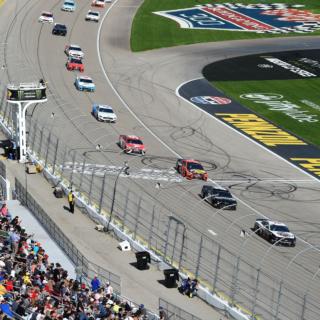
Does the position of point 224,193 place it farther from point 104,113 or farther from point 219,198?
point 104,113

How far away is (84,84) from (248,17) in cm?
4338

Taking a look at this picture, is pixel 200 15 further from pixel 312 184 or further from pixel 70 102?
pixel 312 184

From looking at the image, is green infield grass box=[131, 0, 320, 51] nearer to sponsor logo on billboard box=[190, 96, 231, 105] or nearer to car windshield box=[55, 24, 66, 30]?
car windshield box=[55, 24, 66, 30]

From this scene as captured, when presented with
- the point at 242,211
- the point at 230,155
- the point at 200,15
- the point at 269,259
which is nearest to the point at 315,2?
the point at 200,15

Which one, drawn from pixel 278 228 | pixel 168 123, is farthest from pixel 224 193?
pixel 168 123

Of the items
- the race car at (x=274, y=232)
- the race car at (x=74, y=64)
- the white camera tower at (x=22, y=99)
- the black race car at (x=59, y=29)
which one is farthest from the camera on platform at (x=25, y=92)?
the black race car at (x=59, y=29)

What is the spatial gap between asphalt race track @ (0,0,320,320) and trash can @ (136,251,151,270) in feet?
16.0

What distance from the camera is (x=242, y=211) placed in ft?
192

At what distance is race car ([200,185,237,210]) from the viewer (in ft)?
188

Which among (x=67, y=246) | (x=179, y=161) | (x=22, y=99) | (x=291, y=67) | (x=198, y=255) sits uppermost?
(x=198, y=255)

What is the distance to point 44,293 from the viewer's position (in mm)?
35062

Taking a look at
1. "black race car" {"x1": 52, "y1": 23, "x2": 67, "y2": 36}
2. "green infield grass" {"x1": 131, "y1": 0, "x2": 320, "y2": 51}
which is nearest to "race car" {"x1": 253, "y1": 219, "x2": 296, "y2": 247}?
"green infield grass" {"x1": 131, "y1": 0, "x2": 320, "y2": 51}

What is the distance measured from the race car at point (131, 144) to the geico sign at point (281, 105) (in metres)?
18.8

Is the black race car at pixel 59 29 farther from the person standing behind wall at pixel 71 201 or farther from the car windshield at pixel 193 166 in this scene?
the person standing behind wall at pixel 71 201
